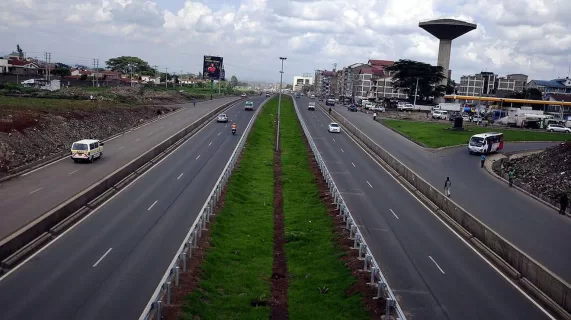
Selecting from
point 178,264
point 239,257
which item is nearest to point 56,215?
point 178,264

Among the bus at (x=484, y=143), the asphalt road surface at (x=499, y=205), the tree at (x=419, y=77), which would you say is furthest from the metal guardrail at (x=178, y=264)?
the tree at (x=419, y=77)

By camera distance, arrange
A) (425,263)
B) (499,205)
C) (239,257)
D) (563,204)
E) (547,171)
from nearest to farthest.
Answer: (425,263) → (239,257) → (563,204) → (499,205) → (547,171)

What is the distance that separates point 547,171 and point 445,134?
89.9 ft

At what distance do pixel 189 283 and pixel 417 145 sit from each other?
46947mm

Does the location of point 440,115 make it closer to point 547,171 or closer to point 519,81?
point 547,171

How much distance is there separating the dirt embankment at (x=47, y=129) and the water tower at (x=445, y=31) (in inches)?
3503

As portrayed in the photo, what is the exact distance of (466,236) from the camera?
27266mm

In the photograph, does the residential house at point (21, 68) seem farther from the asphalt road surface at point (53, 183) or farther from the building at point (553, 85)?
the building at point (553, 85)

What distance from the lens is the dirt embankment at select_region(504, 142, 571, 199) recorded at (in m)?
39.8

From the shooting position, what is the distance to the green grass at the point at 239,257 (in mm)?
18688

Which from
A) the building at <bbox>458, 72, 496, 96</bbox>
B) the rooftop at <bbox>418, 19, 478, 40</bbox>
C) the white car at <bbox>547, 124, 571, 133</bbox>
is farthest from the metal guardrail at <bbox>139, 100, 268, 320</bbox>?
the building at <bbox>458, 72, 496, 96</bbox>

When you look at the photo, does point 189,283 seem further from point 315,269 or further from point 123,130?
point 123,130

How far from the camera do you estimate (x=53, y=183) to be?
3466cm

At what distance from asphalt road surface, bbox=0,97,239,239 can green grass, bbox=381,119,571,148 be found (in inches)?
1262
